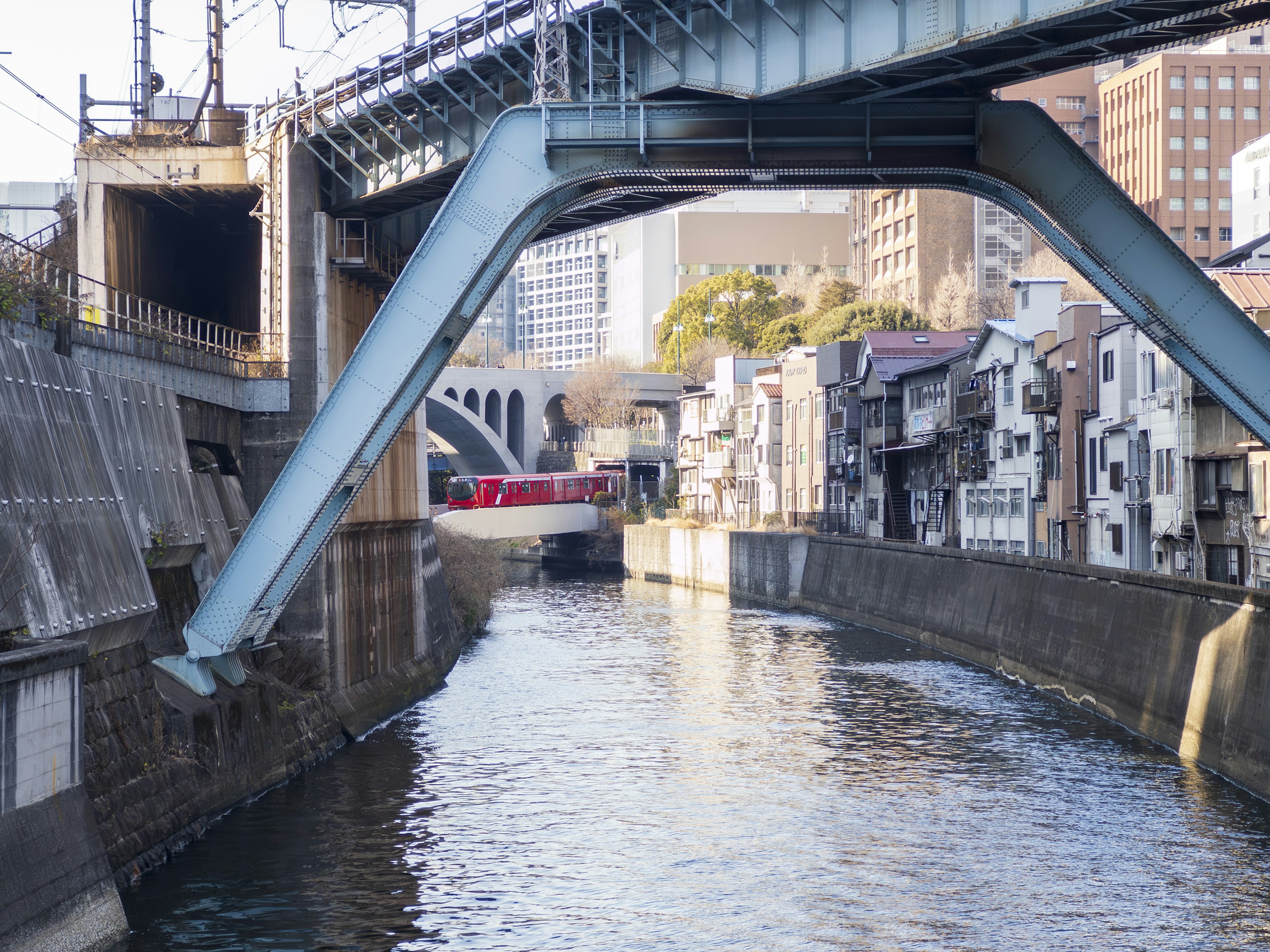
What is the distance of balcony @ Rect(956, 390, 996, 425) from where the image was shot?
57750 mm

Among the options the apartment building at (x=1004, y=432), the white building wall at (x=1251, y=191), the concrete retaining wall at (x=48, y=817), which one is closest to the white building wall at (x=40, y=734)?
the concrete retaining wall at (x=48, y=817)

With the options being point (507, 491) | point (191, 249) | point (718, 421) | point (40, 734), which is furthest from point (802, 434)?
point (40, 734)

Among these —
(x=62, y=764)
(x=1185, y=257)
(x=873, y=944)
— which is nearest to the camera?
(x=62, y=764)

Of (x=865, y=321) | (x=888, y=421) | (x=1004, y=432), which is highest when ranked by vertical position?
(x=865, y=321)

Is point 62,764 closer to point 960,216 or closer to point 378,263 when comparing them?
point 378,263

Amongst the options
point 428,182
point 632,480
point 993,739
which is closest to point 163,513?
point 428,182

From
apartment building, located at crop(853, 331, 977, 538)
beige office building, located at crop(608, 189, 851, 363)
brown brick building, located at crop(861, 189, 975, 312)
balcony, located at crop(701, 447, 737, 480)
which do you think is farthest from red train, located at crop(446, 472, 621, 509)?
beige office building, located at crop(608, 189, 851, 363)

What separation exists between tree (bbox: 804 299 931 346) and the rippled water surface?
2379 inches

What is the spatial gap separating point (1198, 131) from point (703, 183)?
9237 cm

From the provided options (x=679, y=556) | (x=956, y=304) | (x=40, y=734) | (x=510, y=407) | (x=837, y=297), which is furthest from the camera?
(x=510, y=407)

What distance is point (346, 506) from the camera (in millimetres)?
23062

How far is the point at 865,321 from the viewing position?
95.7 m

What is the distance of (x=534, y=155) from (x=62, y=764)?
38.6 ft

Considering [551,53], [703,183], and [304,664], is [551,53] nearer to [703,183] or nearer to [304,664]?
[703,183]
